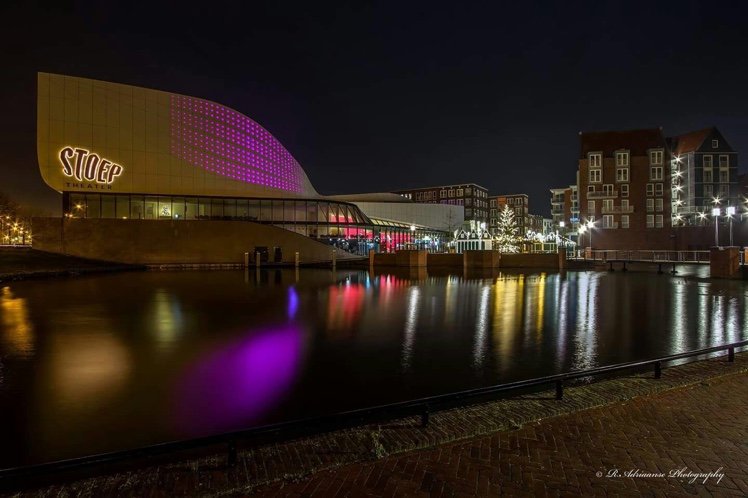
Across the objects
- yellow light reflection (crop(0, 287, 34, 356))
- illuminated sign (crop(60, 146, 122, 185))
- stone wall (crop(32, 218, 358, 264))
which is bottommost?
yellow light reflection (crop(0, 287, 34, 356))

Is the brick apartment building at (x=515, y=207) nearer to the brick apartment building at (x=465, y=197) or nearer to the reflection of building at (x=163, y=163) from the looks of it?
the brick apartment building at (x=465, y=197)

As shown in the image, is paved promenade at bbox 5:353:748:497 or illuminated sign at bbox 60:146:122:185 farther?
illuminated sign at bbox 60:146:122:185

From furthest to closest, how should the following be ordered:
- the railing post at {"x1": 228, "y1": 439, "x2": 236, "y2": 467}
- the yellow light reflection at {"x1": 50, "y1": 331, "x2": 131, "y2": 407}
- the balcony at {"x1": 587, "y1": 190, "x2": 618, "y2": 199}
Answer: the balcony at {"x1": 587, "y1": 190, "x2": 618, "y2": 199} < the yellow light reflection at {"x1": 50, "y1": 331, "x2": 131, "y2": 407} < the railing post at {"x1": 228, "y1": 439, "x2": 236, "y2": 467}

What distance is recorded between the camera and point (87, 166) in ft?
169

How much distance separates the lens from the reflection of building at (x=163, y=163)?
1997 inches

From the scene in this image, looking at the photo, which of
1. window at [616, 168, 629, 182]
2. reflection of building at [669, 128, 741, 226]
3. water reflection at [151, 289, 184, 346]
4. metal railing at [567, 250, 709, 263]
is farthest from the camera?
reflection of building at [669, 128, 741, 226]

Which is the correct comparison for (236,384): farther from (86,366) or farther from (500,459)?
(500,459)

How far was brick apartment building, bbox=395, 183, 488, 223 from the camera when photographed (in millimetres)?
156750

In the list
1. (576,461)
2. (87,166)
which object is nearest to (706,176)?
(576,461)

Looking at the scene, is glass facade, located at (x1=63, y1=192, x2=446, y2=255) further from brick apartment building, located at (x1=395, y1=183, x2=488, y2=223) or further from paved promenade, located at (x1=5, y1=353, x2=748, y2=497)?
brick apartment building, located at (x1=395, y1=183, x2=488, y2=223)

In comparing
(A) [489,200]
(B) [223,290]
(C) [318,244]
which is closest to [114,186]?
(C) [318,244]

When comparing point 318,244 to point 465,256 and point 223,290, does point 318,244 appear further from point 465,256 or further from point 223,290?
point 223,290

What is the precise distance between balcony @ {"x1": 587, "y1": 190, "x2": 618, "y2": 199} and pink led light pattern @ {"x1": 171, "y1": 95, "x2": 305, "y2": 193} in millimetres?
46172

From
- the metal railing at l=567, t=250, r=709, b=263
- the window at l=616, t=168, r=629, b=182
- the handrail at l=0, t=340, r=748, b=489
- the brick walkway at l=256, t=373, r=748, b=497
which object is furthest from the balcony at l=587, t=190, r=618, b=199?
the brick walkway at l=256, t=373, r=748, b=497
